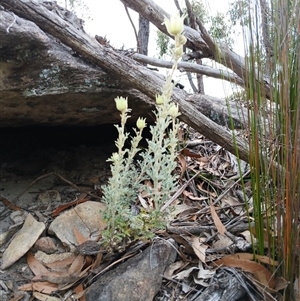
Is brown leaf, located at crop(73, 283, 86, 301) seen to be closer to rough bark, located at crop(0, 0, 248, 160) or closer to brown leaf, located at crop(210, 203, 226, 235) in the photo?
brown leaf, located at crop(210, 203, 226, 235)

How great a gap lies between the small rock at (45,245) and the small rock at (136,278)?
30 cm

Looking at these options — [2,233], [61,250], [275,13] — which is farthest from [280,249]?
[2,233]

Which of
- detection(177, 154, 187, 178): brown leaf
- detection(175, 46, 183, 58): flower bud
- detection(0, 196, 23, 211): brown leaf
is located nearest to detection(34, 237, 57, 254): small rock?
detection(0, 196, 23, 211): brown leaf

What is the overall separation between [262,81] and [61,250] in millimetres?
883

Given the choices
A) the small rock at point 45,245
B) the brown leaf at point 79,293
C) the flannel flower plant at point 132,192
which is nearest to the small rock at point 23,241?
the small rock at point 45,245

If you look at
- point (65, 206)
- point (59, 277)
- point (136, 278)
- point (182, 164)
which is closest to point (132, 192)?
point (136, 278)

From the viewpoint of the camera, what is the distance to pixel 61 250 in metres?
1.27

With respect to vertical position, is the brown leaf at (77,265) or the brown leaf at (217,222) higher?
the brown leaf at (217,222)

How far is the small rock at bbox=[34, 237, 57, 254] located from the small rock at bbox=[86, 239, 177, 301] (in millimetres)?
300

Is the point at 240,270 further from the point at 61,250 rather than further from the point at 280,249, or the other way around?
the point at 61,250

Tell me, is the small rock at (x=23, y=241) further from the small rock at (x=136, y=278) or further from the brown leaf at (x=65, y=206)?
the small rock at (x=136, y=278)

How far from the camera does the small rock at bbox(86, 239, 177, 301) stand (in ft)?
3.23

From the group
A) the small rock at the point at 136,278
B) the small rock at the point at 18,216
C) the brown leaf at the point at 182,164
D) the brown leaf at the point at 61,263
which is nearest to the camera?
the small rock at the point at 136,278

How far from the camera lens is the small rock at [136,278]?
985 mm
